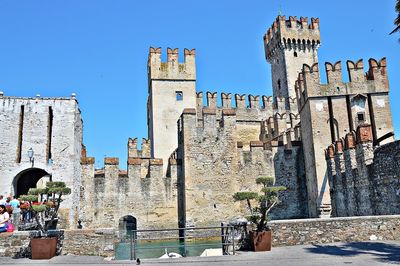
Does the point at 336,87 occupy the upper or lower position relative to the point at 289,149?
upper

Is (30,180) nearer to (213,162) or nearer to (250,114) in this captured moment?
(213,162)

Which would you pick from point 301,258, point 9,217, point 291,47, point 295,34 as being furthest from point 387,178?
point 295,34

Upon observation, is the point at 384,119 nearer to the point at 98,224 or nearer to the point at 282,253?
the point at 282,253

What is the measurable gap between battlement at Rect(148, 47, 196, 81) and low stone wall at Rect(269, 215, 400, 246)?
19508 millimetres

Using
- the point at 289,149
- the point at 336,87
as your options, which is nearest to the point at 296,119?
the point at 289,149

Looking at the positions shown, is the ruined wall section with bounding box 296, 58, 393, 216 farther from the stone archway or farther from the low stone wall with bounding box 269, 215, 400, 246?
the stone archway

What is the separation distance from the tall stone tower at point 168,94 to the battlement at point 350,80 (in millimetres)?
10274

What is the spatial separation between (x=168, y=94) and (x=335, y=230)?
1954 centimetres

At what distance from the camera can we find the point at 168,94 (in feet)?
96.1

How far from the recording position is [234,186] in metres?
22.9

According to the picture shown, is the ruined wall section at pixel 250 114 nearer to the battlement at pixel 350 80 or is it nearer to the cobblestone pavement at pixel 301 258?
the battlement at pixel 350 80

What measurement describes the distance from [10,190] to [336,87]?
18476mm

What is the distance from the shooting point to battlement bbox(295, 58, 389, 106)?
21.8 meters

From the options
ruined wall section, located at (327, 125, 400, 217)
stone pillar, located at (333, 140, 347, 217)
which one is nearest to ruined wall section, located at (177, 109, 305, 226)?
ruined wall section, located at (327, 125, 400, 217)
